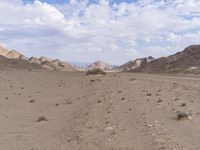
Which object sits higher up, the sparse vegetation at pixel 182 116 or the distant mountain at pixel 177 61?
the distant mountain at pixel 177 61

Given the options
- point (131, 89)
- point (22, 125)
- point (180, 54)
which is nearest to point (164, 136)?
point (22, 125)

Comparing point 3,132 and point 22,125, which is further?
point 22,125

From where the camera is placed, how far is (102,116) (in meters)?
23.3

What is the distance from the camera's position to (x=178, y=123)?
69.4 feet

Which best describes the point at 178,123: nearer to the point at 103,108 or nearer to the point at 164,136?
the point at 164,136

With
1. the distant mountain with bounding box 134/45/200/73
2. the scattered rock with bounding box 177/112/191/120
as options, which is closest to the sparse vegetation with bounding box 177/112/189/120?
the scattered rock with bounding box 177/112/191/120

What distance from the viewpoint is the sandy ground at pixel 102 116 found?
1817 centimetres

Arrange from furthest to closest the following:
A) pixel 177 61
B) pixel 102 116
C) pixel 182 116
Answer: pixel 177 61
pixel 102 116
pixel 182 116

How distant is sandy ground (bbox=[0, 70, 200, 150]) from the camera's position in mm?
18172

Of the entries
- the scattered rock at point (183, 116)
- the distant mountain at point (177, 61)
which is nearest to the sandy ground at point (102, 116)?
the scattered rock at point (183, 116)

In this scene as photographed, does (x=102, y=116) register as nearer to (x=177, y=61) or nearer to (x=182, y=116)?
(x=182, y=116)

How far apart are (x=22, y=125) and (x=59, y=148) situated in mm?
6000

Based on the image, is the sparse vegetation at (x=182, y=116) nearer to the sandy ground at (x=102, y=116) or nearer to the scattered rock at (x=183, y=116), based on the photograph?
the scattered rock at (x=183, y=116)

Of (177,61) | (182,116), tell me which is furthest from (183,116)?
(177,61)
